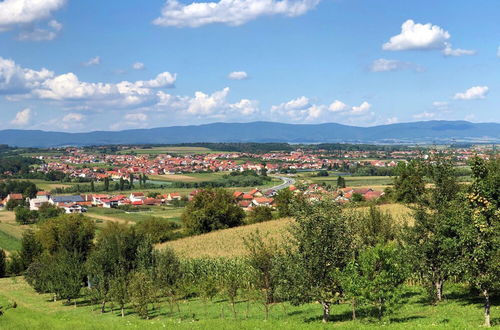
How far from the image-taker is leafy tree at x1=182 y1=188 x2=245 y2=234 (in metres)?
79.5

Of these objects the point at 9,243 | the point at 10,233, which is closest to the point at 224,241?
the point at 9,243

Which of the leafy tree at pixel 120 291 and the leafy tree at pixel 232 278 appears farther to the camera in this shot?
the leafy tree at pixel 120 291

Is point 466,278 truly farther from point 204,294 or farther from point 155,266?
point 155,266

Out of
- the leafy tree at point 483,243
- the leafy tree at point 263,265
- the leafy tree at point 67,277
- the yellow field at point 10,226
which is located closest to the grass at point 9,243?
the yellow field at point 10,226

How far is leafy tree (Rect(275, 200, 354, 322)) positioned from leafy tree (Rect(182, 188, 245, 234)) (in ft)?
188

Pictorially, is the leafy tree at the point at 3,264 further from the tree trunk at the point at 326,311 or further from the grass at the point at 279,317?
the tree trunk at the point at 326,311

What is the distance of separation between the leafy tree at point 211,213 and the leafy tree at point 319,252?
57243mm

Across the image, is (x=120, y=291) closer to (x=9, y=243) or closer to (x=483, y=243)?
(x=483, y=243)

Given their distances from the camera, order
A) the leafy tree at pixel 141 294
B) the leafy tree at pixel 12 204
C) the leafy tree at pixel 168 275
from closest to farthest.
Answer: the leafy tree at pixel 141 294 → the leafy tree at pixel 168 275 → the leafy tree at pixel 12 204

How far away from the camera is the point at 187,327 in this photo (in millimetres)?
23359

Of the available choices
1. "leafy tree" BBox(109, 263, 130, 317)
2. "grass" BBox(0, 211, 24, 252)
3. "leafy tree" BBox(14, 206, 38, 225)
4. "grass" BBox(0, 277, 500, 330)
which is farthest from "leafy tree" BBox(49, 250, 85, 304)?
"leafy tree" BBox(14, 206, 38, 225)

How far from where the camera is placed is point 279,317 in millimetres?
27141

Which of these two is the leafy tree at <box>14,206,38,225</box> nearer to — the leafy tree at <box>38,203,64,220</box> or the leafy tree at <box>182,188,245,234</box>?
the leafy tree at <box>38,203,64,220</box>

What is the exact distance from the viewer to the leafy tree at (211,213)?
79500 millimetres
